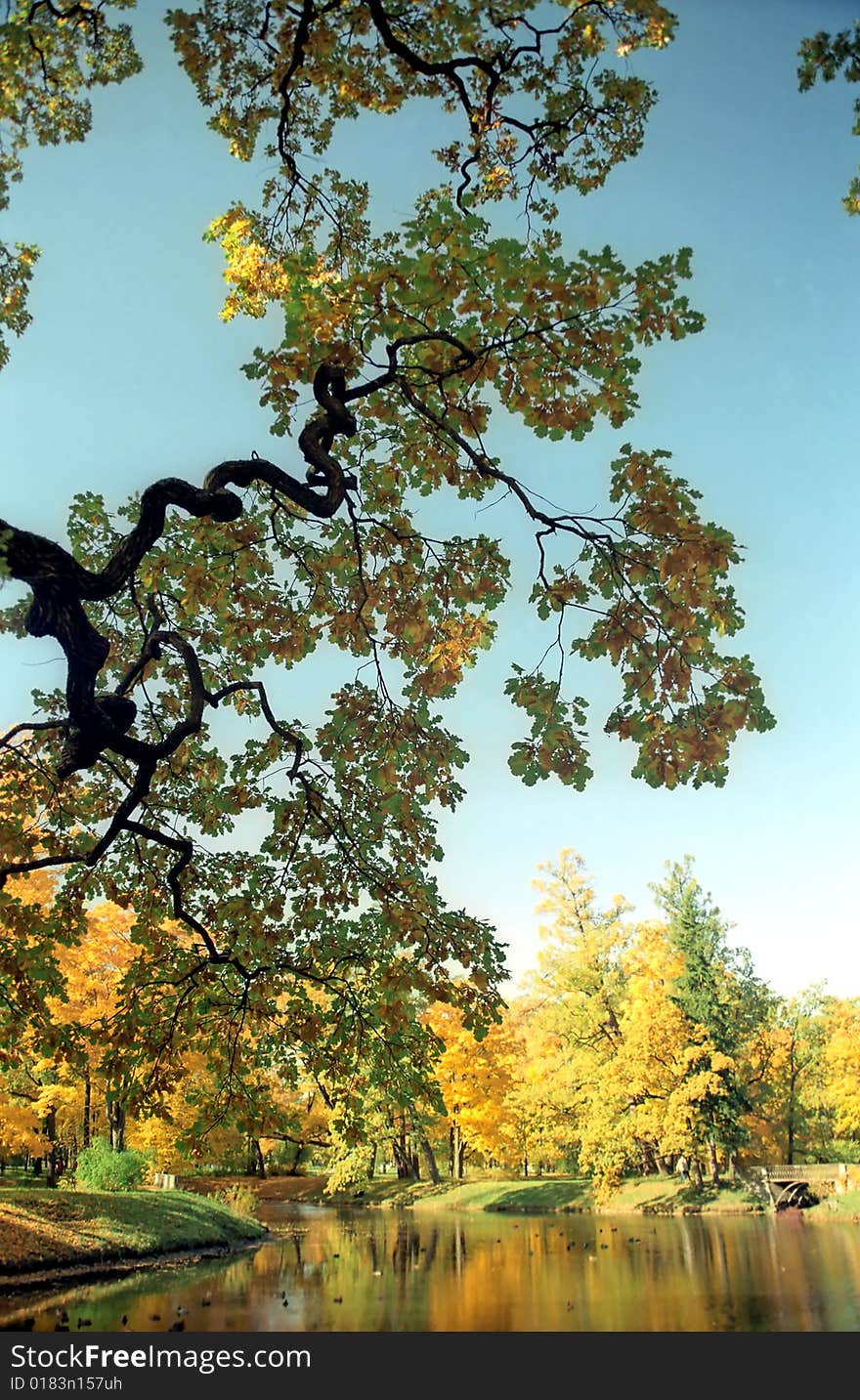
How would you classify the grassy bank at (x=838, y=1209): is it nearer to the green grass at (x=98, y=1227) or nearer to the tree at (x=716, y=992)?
the tree at (x=716, y=992)

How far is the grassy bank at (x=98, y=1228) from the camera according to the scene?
8.01m

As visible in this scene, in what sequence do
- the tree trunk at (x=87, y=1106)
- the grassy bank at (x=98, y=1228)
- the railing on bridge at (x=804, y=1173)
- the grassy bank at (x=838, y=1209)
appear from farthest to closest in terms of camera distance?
the railing on bridge at (x=804, y=1173) < the grassy bank at (x=838, y=1209) < the tree trunk at (x=87, y=1106) < the grassy bank at (x=98, y=1228)

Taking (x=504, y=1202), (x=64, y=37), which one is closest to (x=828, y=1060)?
(x=504, y=1202)

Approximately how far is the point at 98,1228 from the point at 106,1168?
1.76m

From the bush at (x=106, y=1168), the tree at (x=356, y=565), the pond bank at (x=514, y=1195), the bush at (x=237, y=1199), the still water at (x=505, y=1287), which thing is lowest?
the pond bank at (x=514, y=1195)

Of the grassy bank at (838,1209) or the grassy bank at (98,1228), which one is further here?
the grassy bank at (838,1209)

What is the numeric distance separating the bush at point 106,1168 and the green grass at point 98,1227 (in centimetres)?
21

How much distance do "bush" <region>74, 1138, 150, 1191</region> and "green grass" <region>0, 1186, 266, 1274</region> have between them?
21cm

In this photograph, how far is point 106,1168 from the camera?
1077 cm

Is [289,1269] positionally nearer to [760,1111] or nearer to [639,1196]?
[639,1196]

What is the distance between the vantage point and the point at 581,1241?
1106 cm

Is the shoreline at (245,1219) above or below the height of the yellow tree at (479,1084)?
below

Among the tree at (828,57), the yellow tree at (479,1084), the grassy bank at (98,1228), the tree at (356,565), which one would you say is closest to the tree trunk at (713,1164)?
the yellow tree at (479,1084)

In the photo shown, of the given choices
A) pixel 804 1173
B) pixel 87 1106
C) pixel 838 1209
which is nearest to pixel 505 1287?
pixel 87 1106
